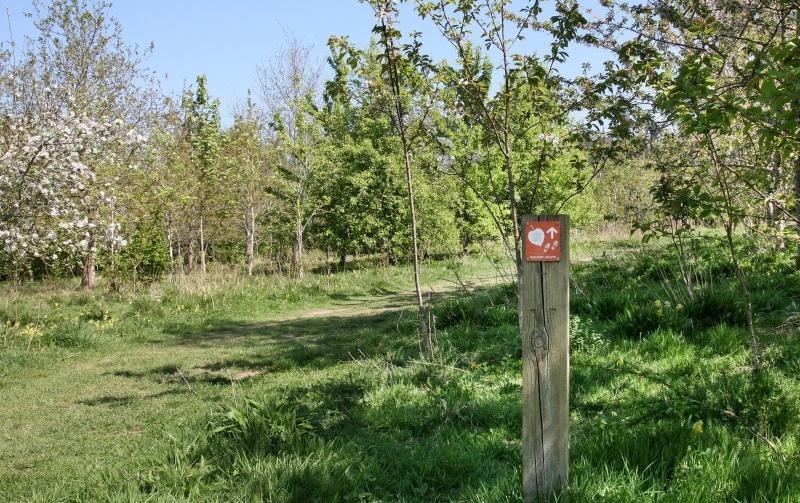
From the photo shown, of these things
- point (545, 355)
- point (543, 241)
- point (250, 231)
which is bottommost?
point (545, 355)

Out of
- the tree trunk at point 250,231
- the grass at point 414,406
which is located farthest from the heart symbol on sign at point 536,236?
the tree trunk at point 250,231

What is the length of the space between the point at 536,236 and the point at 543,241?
0.11 feet

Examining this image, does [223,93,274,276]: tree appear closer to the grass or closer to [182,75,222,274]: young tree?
[182,75,222,274]: young tree

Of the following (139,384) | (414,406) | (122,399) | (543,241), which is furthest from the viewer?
(139,384)

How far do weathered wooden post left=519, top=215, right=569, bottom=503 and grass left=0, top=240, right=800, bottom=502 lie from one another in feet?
0.49

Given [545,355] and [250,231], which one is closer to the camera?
[545,355]

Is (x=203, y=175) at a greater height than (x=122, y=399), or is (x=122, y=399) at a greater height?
(x=203, y=175)

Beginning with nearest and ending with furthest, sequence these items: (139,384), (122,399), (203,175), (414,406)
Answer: (414,406)
(122,399)
(139,384)
(203,175)

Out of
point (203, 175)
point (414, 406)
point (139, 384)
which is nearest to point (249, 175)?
point (203, 175)

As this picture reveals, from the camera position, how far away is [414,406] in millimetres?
4473

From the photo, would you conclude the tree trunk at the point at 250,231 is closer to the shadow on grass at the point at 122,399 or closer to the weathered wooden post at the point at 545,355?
the shadow on grass at the point at 122,399

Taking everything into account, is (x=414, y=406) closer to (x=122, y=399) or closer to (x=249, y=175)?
(x=122, y=399)

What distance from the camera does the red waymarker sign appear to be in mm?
2441

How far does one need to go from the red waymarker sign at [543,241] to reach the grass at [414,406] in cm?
100
